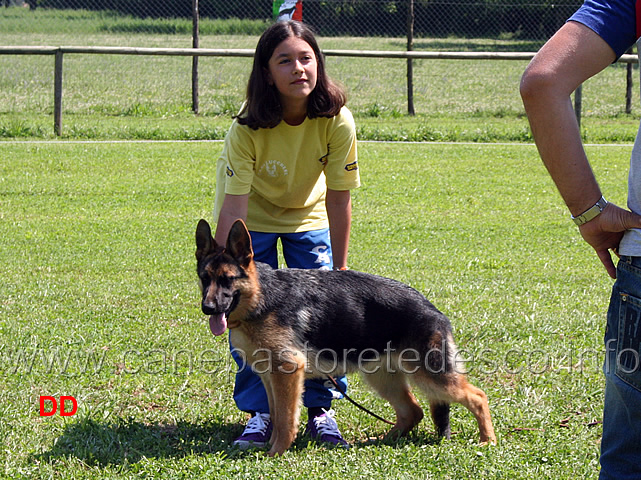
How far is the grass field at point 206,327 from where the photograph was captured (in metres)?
3.73

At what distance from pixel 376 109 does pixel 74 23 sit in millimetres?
9274

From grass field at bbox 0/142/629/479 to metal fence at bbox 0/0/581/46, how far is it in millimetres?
8830

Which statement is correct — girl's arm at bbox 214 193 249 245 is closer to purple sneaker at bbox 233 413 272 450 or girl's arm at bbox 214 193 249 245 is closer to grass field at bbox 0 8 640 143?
purple sneaker at bbox 233 413 272 450

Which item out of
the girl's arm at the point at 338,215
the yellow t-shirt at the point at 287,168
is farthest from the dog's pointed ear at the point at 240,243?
the girl's arm at the point at 338,215

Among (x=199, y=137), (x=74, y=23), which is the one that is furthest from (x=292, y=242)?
(x=74, y=23)

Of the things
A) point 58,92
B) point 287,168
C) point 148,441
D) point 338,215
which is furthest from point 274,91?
point 58,92

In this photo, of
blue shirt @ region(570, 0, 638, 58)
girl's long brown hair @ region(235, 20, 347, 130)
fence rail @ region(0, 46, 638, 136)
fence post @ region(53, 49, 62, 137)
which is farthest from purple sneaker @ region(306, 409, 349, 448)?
fence post @ region(53, 49, 62, 137)

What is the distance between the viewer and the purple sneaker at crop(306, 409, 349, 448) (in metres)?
4.03

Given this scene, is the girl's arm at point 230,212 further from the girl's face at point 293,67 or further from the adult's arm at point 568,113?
the adult's arm at point 568,113

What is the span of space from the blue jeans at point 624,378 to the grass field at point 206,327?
1381mm

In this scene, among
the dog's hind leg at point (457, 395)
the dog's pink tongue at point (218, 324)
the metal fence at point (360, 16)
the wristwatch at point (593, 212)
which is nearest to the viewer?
the wristwatch at point (593, 212)

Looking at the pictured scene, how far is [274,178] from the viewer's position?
4.11 meters

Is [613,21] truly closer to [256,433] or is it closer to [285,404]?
[285,404]

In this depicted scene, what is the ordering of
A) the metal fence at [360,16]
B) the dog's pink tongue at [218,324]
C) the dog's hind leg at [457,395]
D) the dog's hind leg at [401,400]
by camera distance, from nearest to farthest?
1. the dog's pink tongue at [218,324]
2. the dog's hind leg at [457,395]
3. the dog's hind leg at [401,400]
4. the metal fence at [360,16]
